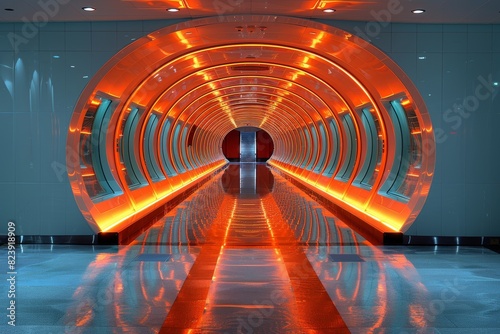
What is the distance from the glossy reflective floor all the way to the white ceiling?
10.4 feet

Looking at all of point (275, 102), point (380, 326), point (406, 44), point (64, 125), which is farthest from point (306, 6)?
point (275, 102)

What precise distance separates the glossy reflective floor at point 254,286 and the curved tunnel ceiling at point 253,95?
1.20 metres

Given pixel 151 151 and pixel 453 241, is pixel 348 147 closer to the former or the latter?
pixel 151 151

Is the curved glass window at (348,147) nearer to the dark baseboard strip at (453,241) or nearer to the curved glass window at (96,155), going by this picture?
the curved glass window at (96,155)

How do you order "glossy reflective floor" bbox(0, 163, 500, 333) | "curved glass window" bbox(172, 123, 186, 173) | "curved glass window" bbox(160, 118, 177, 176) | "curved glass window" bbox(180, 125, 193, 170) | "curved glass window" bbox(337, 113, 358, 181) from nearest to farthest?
1. "glossy reflective floor" bbox(0, 163, 500, 333)
2. "curved glass window" bbox(337, 113, 358, 181)
3. "curved glass window" bbox(160, 118, 177, 176)
4. "curved glass window" bbox(172, 123, 186, 173)
5. "curved glass window" bbox(180, 125, 193, 170)

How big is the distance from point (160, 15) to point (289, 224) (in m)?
5.06

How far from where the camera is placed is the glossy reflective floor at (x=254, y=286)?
515 cm

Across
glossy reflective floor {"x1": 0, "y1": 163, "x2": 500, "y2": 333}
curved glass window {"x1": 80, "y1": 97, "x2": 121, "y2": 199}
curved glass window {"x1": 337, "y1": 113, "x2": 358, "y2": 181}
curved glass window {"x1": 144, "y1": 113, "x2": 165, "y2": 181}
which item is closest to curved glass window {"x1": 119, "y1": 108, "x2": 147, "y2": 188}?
curved glass window {"x1": 144, "y1": 113, "x2": 165, "y2": 181}

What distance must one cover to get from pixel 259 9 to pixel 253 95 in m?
14.5

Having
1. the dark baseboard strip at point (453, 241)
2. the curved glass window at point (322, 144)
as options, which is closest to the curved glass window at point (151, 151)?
the curved glass window at point (322, 144)

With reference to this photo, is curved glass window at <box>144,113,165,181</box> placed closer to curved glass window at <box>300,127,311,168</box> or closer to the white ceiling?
curved glass window at <box>300,127,311,168</box>

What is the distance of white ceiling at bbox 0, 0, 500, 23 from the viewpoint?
7.88 meters

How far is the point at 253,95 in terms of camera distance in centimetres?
2295

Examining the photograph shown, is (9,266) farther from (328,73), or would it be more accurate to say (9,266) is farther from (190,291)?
(328,73)
